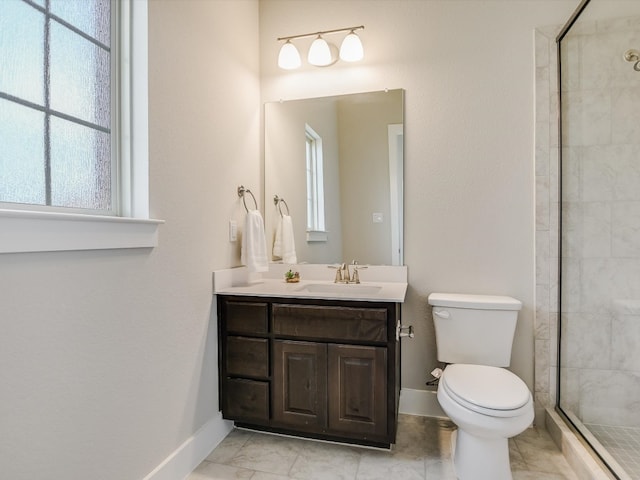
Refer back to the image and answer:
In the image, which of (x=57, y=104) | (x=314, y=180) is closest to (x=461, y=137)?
(x=314, y=180)

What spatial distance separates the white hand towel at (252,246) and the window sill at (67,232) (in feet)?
2.21

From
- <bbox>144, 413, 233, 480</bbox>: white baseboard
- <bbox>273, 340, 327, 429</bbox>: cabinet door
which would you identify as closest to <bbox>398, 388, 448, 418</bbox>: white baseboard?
<bbox>273, 340, 327, 429</bbox>: cabinet door

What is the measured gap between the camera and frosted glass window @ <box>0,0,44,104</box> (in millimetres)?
1013

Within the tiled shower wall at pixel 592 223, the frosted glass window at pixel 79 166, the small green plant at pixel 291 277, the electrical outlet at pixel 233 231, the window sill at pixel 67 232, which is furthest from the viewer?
the small green plant at pixel 291 277

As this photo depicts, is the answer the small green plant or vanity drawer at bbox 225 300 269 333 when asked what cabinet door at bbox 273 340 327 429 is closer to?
vanity drawer at bbox 225 300 269 333

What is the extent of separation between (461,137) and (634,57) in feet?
2.63

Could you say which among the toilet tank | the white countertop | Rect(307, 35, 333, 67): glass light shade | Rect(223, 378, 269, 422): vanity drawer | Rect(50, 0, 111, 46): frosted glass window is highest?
Rect(307, 35, 333, 67): glass light shade

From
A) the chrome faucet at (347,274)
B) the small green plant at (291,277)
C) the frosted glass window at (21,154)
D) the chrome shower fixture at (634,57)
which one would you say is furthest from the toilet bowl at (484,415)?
the frosted glass window at (21,154)

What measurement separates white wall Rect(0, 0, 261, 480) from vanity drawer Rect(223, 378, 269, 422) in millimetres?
81

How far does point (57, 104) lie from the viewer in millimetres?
1166

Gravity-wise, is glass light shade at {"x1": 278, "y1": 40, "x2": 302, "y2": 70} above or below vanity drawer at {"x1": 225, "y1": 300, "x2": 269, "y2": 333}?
above

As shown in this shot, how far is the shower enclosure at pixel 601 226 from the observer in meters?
1.70

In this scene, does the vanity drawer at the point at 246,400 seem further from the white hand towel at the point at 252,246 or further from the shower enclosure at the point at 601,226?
the shower enclosure at the point at 601,226

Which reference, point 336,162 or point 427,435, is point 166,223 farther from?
point 427,435
